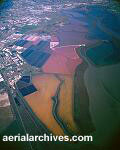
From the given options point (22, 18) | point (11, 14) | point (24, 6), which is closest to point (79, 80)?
point (22, 18)

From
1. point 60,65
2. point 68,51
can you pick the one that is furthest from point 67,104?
point 68,51

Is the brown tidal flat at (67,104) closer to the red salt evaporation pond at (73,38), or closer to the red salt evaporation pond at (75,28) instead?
the red salt evaporation pond at (73,38)

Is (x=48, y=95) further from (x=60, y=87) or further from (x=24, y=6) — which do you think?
(x=24, y=6)

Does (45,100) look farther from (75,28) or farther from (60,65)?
(75,28)

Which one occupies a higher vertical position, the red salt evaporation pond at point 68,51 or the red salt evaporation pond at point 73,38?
the red salt evaporation pond at point 73,38

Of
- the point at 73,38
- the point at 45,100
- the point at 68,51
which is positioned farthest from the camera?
the point at 73,38

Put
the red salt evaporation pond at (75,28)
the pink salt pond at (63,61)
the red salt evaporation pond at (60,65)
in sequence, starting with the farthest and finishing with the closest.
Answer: the red salt evaporation pond at (75,28) < the pink salt pond at (63,61) < the red salt evaporation pond at (60,65)

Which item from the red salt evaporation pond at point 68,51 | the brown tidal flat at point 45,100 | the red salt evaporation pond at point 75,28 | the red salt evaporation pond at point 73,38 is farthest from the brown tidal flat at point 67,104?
the red salt evaporation pond at point 75,28
